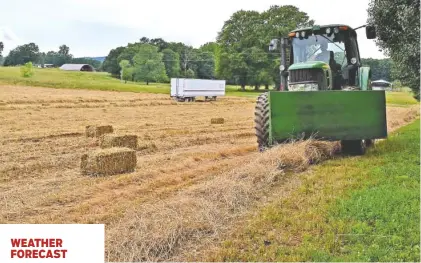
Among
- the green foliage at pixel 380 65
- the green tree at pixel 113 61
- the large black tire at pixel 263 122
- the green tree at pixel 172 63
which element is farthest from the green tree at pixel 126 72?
the large black tire at pixel 263 122

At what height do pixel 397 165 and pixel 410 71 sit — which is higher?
pixel 410 71

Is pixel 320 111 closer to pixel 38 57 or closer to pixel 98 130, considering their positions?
pixel 98 130

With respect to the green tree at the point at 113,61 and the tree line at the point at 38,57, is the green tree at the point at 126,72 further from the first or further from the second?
the tree line at the point at 38,57

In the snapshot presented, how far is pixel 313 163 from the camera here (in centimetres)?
A: 1016

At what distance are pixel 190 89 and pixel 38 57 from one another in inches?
3339

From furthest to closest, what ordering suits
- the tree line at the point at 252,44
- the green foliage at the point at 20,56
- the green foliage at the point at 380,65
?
the green foliage at the point at 20,56 → the tree line at the point at 252,44 → the green foliage at the point at 380,65

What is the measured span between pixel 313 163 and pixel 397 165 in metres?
1.62

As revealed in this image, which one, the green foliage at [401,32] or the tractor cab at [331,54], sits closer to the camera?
the green foliage at [401,32]

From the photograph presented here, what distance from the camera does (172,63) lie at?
9381 centimetres

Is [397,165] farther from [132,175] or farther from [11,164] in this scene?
[11,164]

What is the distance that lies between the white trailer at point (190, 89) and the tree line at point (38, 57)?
7428cm

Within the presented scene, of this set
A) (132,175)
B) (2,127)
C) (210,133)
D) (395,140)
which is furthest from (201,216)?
(2,127)

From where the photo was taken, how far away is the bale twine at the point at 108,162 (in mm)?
9258

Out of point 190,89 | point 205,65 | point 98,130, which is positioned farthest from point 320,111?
point 205,65
